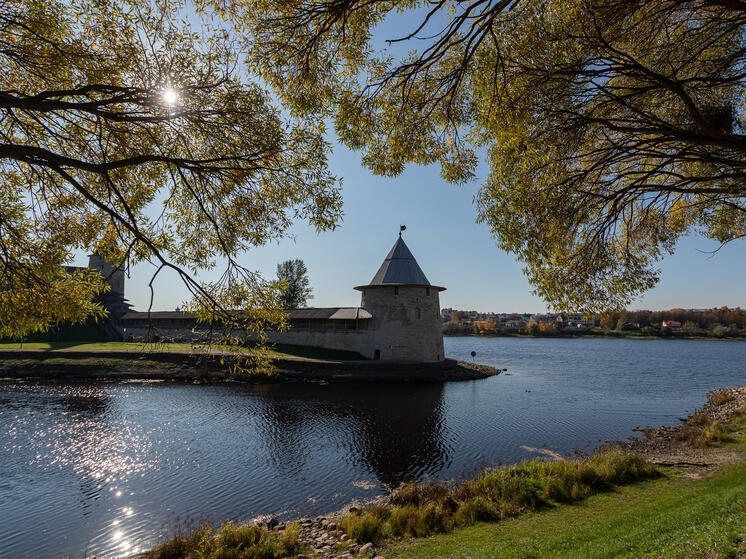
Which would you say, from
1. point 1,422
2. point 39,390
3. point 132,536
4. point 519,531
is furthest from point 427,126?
point 39,390

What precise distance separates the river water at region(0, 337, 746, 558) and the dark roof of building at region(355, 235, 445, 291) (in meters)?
8.22

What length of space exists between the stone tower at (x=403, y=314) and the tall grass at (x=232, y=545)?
21.4 metres

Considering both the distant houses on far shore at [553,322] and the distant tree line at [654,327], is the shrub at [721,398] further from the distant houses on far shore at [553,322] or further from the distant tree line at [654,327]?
the distant tree line at [654,327]

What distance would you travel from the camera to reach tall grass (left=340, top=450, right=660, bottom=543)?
6.71 m

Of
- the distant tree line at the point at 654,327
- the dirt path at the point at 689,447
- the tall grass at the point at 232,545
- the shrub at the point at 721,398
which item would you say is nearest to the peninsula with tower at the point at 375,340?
the shrub at the point at 721,398

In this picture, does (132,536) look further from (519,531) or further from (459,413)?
(459,413)

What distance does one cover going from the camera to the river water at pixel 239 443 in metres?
7.97

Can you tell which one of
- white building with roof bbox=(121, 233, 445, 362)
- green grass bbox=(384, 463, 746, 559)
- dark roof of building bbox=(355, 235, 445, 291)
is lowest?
green grass bbox=(384, 463, 746, 559)

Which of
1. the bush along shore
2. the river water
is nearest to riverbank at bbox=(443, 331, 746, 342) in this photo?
the river water

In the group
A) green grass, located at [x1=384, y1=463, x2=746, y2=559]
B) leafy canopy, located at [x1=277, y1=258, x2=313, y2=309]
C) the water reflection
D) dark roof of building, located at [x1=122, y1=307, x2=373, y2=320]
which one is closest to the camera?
green grass, located at [x1=384, y1=463, x2=746, y2=559]

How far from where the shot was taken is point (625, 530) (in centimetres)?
533

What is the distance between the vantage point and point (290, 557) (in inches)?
228

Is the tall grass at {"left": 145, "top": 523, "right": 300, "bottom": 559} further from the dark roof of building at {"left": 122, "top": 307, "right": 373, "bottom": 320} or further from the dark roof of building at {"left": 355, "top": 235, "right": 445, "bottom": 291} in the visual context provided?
the dark roof of building at {"left": 122, "top": 307, "right": 373, "bottom": 320}

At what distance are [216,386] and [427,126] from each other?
69.3 ft
